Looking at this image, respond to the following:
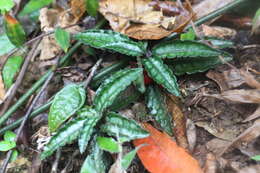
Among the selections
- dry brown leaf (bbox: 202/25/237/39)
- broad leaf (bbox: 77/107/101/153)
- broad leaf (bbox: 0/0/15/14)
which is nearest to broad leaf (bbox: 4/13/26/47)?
broad leaf (bbox: 0/0/15/14)

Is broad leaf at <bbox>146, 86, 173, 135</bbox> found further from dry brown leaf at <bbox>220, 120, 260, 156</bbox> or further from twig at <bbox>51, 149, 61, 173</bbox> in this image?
twig at <bbox>51, 149, 61, 173</bbox>

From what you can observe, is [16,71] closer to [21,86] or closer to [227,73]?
[21,86]

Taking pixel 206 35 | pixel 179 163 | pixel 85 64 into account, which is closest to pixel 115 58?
pixel 85 64

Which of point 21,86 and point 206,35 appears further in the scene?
point 21,86

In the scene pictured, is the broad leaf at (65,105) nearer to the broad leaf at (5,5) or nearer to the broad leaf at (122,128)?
the broad leaf at (122,128)

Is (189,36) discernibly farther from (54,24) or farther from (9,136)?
(9,136)

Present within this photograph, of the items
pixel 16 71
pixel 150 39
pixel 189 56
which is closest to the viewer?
pixel 189 56

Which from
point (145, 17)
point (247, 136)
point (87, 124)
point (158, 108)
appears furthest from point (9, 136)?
point (247, 136)
